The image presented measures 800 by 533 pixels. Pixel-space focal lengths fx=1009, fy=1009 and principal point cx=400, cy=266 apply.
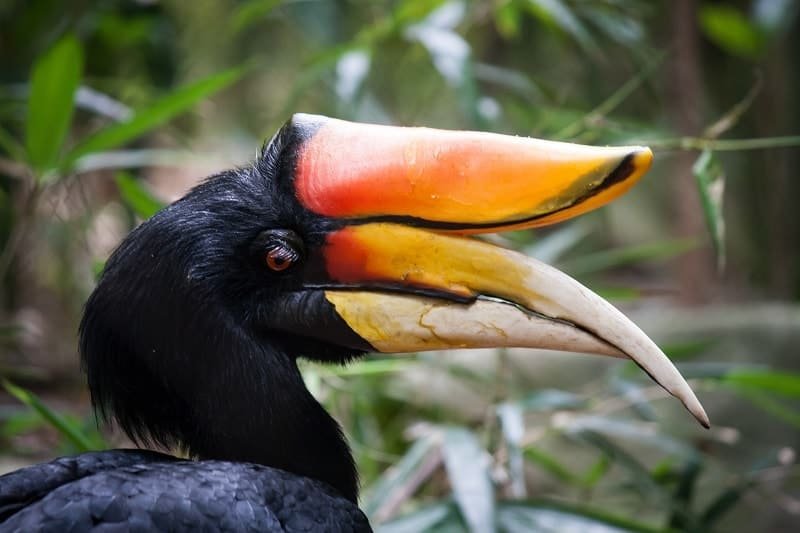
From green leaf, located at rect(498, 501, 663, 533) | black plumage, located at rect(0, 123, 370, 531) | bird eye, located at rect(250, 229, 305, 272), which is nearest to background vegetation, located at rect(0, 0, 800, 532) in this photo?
green leaf, located at rect(498, 501, 663, 533)

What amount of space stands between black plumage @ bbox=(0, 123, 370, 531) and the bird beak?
0.04 metres

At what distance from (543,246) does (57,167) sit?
1229 mm

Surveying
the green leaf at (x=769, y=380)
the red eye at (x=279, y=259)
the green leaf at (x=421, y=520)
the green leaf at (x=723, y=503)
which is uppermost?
the red eye at (x=279, y=259)

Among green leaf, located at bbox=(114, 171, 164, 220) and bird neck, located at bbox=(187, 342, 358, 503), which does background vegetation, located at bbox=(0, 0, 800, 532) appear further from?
bird neck, located at bbox=(187, 342, 358, 503)

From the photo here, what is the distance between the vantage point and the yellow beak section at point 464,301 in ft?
3.81

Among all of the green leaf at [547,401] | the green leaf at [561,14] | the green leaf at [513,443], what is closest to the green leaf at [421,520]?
the green leaf at [513,443]

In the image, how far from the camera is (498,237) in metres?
1.91

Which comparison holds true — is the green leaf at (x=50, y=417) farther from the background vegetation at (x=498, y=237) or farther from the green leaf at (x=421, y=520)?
the green leaf at (x=421, y=520)

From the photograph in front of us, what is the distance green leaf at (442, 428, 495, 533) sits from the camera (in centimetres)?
174

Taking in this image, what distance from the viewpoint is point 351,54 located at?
245 cm

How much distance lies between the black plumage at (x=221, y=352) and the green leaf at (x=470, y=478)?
1.36 feet

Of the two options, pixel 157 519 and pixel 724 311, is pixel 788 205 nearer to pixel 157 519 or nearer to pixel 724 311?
pixel 724 311

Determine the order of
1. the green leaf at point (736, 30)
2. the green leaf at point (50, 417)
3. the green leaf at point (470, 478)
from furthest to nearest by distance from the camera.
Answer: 1. the green leaf at point (736, 30)
2. the green leaf at point (470, 478)
3. the green leaf at point (50, 417)

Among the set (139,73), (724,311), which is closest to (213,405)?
(139,73)
